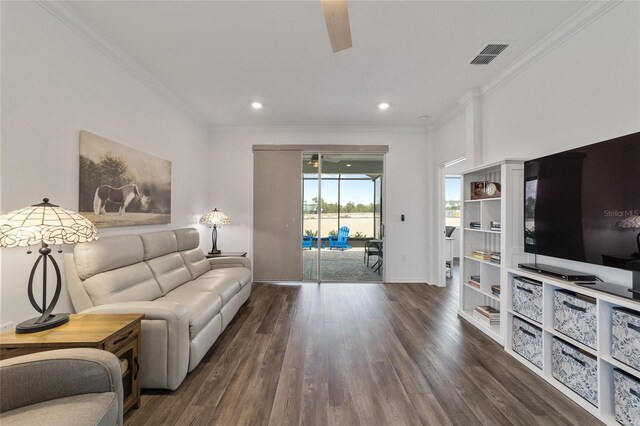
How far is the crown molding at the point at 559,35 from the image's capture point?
1961 millimetres

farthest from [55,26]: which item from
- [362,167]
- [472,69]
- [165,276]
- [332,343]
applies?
[362,167]

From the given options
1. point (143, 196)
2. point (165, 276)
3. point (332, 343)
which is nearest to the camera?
point (332, 343)

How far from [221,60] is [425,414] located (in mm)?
3586

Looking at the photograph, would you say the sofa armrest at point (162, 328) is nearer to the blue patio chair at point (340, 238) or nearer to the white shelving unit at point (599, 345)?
the white shelving unit at point (599, 345)

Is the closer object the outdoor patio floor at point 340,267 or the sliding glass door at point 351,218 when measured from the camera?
the outdoor patio floor at point 340,267

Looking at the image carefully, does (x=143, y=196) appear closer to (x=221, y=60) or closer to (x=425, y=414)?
(x=221, y=60)

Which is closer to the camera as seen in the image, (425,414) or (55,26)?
(425,414)

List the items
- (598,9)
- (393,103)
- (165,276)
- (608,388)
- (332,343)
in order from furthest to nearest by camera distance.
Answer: (393,103), (165,276), (332,343), (598,9), (608,388)

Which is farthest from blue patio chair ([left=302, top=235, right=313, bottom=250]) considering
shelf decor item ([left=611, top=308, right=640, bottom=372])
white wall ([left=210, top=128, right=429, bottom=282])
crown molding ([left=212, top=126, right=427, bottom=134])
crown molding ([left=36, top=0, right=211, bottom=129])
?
shelf decor item ([left=611, top=308, right=640, bottom=372])

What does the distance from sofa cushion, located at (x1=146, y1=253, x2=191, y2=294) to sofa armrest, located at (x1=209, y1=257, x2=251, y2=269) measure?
0.59 meters

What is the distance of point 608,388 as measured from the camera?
5.41ft

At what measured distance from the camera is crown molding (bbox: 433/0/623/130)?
1.97 m

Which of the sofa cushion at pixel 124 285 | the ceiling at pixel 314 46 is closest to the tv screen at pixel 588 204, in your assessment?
the ceiling at pixel 314 46

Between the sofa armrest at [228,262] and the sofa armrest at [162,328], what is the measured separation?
1941 mm
